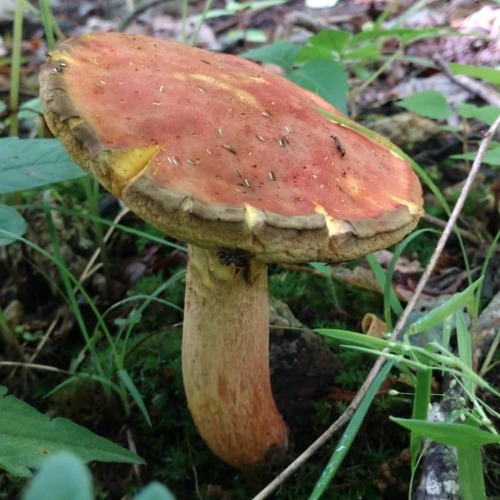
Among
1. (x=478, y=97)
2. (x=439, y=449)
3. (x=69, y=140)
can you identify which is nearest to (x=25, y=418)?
(x=69, y=140)

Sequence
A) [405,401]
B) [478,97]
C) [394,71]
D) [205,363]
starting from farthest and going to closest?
[394,71], [478,97], [405,401], [205,363]

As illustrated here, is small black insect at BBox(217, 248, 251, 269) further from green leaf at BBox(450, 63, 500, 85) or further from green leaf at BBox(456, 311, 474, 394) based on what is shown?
green leaf at BBox(450, 63, 500, 85)

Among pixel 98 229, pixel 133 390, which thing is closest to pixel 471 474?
pixel 133 390

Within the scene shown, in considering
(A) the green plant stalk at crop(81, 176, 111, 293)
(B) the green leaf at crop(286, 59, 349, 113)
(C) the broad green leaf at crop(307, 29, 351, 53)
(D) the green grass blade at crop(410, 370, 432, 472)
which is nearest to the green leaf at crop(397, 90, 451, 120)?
(B) the green leaf at crop(286, 59, 349, 113)

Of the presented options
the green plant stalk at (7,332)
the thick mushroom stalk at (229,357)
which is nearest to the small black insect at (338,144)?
the thick mushroom stalk at (229,357)

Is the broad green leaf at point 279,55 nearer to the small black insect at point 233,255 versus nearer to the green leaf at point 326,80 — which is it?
the green leaf at point 326,80

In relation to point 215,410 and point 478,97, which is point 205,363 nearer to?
point 215,410

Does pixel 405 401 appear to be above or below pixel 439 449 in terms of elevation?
below
